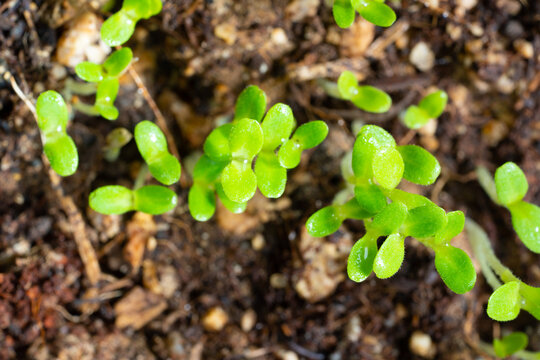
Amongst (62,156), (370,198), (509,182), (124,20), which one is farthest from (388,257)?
(124,20)

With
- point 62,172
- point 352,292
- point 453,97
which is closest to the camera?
point 62,172

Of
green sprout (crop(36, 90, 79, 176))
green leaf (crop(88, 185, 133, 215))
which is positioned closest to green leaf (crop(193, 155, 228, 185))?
green leaf (crop(88, 185, 133, 215))

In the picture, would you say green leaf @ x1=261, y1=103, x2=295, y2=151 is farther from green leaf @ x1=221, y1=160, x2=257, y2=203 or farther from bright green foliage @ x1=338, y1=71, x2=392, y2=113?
bright green foliage @ x1=338, y1=71, x2=392, y2=113

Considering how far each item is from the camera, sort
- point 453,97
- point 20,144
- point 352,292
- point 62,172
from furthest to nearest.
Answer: point 453,97, point 352,292, point 20,144, point 62,172

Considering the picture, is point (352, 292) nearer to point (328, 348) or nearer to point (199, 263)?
point (328, 348)

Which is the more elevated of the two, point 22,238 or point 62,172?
point 62,172

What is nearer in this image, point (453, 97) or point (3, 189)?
point (3, 189)

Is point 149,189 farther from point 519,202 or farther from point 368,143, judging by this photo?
point 519,202

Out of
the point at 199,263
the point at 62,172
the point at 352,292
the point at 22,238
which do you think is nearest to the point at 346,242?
the point at 352,292
